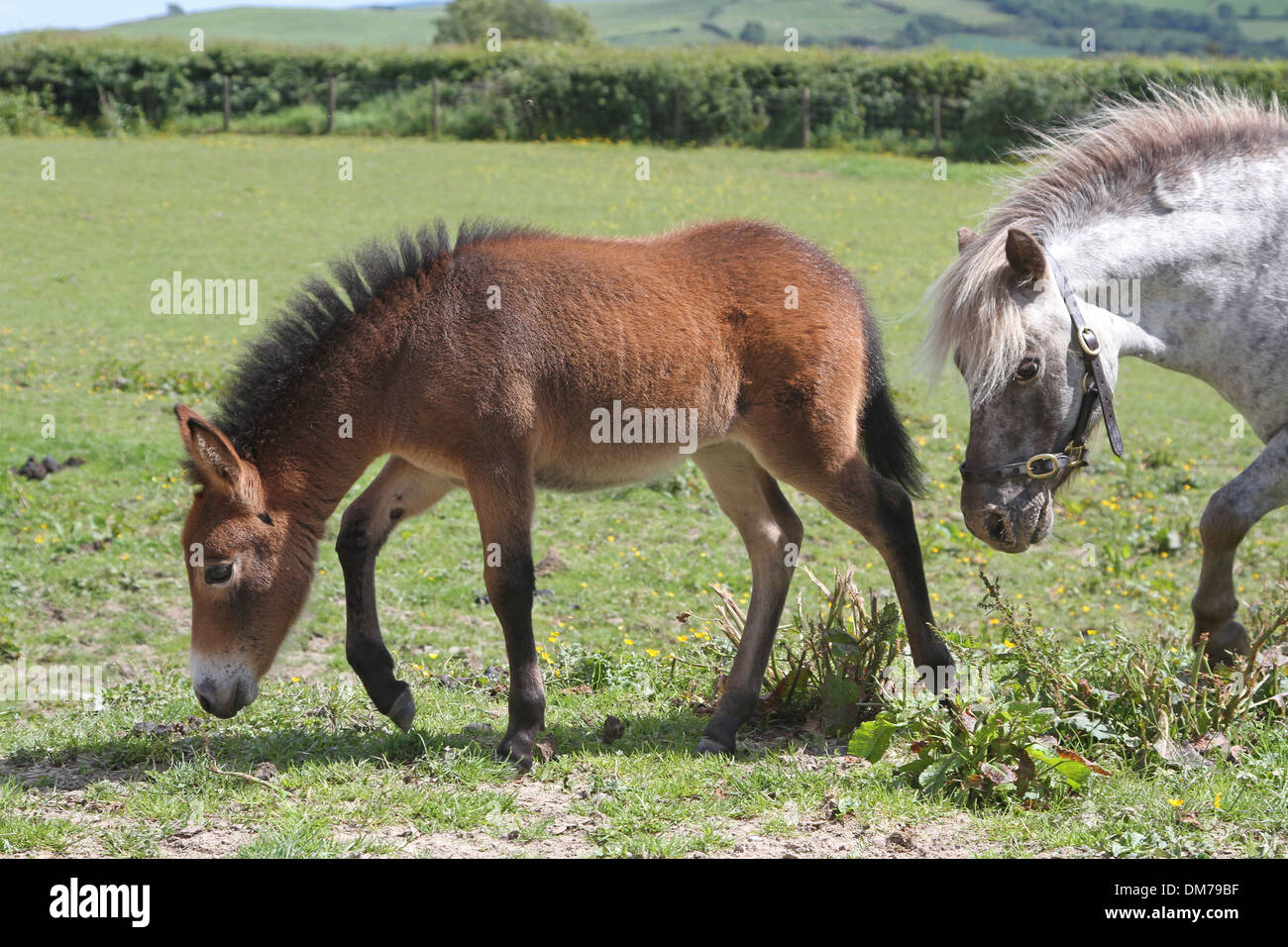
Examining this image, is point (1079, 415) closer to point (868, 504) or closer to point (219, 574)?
point (868, 504)

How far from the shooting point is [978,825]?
452 centimetres

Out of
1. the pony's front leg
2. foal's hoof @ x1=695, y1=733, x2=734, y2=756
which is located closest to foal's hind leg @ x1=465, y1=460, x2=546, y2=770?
foal's hoof @ x1=695, y1=733, x2=734, y2=756

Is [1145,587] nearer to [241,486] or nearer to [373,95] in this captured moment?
[241,486]

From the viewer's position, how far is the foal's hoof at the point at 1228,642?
5340 millimetres

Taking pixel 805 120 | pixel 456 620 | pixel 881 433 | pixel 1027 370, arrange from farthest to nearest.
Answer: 1. pixel 805 120
2. pixel 456 620
3. pixel 881 433
4. pixel 1027 370

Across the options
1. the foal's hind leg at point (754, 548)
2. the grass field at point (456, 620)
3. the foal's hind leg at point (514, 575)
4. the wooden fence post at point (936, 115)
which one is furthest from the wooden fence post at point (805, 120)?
the foal's hind leg at point (514, 575)

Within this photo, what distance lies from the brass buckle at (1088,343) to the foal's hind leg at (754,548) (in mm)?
1570

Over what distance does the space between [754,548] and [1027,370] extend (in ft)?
5.31

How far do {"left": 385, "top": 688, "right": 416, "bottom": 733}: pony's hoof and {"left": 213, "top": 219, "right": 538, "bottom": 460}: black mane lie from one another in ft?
4.20

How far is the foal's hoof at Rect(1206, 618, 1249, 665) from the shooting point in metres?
5.34

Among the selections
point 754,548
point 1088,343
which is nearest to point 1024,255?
point 1088,343

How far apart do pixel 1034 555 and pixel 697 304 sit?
542 cm

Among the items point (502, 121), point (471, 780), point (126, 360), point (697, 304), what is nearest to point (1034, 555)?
point (697, 304)

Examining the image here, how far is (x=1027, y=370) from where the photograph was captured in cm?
490
